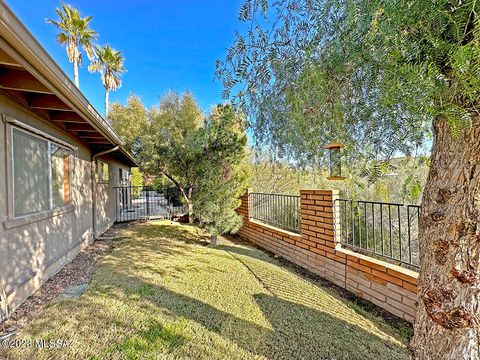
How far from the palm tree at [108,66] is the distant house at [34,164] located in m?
16.0

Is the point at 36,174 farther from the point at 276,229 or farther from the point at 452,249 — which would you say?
the point at 452,249

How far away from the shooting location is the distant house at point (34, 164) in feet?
Answer: 8.61

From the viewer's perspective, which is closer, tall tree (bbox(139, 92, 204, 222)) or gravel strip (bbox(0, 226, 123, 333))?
gravel strip (bbox(0, 226, 123, 333))


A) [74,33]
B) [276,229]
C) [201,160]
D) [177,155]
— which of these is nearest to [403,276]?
[276,229]

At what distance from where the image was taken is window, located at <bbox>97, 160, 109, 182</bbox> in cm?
817

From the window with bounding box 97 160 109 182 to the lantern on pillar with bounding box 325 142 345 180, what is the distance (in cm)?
783

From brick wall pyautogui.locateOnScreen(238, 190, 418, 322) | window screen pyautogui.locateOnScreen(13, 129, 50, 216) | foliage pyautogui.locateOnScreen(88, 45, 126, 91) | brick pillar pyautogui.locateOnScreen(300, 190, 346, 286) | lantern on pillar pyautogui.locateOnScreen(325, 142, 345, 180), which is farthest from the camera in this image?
foliage pyautogui.locateOnScreen(88, 45, 126, 91)

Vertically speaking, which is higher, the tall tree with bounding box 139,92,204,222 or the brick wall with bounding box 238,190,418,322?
the tall tree with bounding box 139,92,204,222

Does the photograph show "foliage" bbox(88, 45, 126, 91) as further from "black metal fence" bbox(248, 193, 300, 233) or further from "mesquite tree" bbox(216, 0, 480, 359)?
"mesquite tree" bbox(216, 0, 480, 359)

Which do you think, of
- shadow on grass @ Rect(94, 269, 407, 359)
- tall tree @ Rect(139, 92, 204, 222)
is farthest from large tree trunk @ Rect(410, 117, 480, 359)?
tall tree @ Rect(139, 92, 204, 222)

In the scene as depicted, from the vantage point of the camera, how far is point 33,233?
145 inches

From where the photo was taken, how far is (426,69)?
3.70ft

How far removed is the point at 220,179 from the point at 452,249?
530 cm

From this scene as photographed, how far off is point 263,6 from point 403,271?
10.2ft
